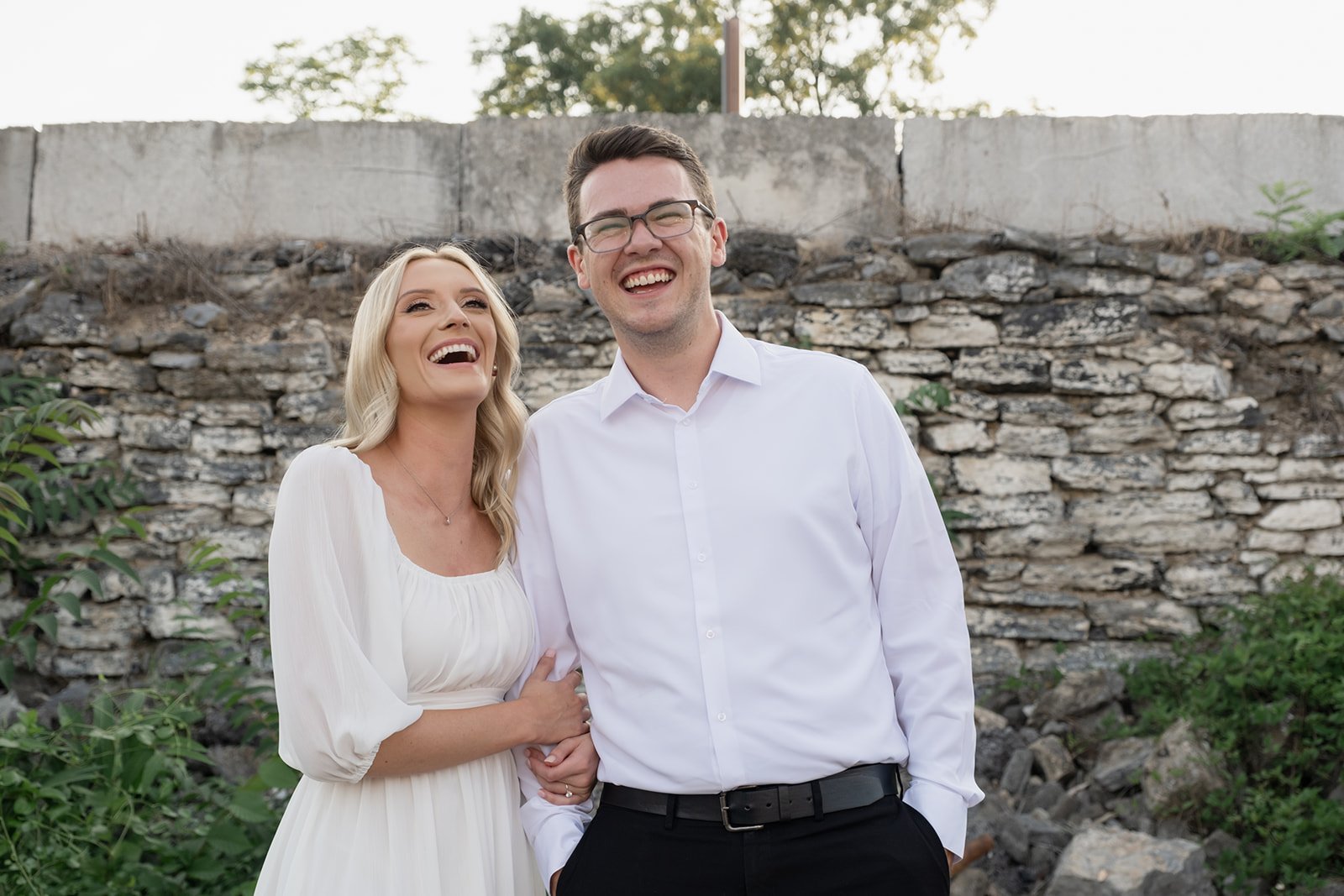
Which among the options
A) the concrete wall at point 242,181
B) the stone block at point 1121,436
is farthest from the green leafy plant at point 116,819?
the stone block at point 1121,436

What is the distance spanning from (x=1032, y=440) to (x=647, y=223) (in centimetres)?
313

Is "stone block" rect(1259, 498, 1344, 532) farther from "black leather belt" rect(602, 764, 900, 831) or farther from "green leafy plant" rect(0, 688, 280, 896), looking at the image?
"green leafy plant" rect(0, 688, 280, 896)

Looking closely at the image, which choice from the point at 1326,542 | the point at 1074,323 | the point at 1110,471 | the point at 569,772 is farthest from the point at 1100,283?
the point at 569,772

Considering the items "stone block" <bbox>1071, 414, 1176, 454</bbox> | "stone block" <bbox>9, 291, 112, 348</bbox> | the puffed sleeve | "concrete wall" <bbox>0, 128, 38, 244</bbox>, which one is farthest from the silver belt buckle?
"concrete wall" <bbox>0, 128, 38, 244</bbox>

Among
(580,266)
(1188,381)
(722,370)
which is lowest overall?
(1188,381)

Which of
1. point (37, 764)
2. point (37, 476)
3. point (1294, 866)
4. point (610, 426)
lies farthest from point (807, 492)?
point (37, 476)

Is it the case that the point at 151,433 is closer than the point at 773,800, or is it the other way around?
the point at 773,800

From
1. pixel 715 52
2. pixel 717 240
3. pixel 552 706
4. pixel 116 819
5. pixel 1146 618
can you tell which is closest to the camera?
pixel 552 706

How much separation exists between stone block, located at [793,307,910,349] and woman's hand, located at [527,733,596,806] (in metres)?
3.08

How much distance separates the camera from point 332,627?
77.3 inches

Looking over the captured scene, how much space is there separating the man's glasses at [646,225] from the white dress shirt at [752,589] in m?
0.24

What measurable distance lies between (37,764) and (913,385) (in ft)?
12.2

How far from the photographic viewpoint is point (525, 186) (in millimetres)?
5316

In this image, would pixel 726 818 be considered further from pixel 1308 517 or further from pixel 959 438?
pixel 1308 517
